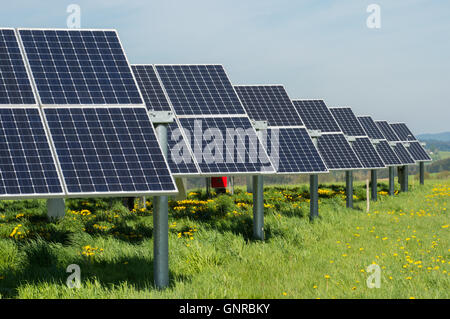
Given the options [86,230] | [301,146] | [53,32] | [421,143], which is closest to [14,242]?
[86,230]

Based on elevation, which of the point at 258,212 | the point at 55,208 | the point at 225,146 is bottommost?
the point at 55,208

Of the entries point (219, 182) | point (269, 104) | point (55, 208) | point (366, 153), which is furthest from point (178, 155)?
point (366, 153)

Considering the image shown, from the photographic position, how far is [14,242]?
44.8 feet

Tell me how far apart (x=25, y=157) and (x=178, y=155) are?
5.14 meters

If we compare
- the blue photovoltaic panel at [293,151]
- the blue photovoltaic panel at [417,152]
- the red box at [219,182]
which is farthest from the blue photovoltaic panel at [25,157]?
the blue photovoltaic panel at [417,152]

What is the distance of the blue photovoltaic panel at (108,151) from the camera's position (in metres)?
8.67

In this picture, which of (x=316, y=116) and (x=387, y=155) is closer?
(x=316, y=116)

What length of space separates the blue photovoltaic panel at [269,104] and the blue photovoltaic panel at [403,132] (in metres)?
24.7

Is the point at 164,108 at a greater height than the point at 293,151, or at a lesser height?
greater

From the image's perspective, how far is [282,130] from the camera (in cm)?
1939

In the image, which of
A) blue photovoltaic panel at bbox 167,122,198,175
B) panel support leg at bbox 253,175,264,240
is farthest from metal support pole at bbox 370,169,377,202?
blue photovoltaic panel at bbox 167,122,198,175

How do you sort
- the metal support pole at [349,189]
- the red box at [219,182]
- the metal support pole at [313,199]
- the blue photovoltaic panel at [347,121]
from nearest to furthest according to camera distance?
the metal support pole at [313,199] < the metal support pole at [349,189] < the red box at [219,182] < the blue photovoltaic panel at [347,121]

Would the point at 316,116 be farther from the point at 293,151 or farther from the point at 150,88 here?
the point at 150,88

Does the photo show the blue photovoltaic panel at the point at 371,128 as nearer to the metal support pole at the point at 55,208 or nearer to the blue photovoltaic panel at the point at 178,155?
the metal support pole at the point at 55,208
